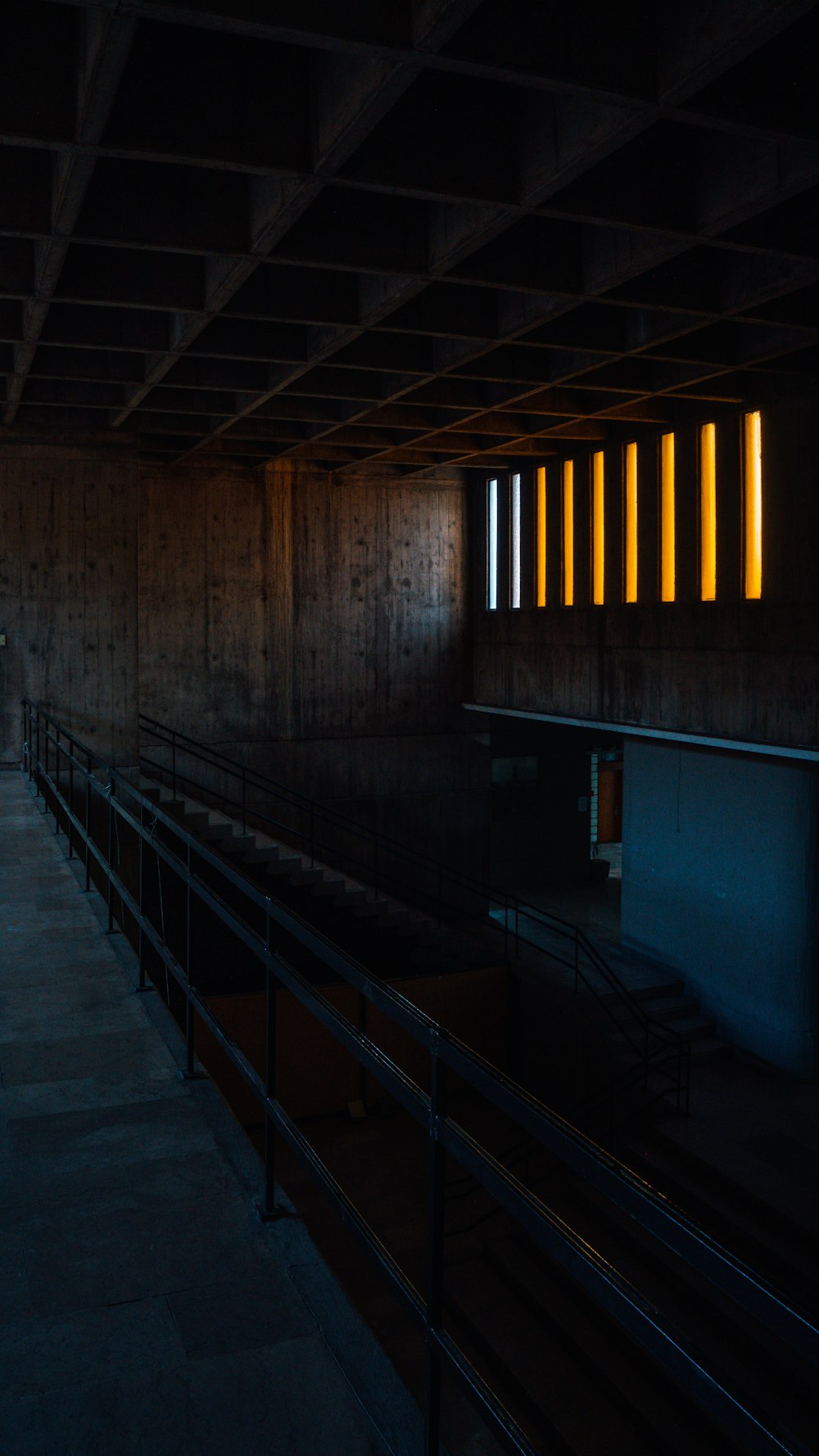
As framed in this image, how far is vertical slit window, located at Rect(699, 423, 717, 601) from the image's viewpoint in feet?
44.2

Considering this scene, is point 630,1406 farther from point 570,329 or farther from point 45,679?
point 45,679

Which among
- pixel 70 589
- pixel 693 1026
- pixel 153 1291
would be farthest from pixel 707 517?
pixel 153 1291

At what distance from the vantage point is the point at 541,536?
1764cm

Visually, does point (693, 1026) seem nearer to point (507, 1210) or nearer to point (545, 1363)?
point (545, 1363)

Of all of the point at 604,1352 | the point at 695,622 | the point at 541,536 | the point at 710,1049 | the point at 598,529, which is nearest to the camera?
the point at 604,1352

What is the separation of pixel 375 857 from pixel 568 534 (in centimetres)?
605

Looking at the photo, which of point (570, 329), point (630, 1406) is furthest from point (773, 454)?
point (630, 1406)

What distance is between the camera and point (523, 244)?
8312 mm

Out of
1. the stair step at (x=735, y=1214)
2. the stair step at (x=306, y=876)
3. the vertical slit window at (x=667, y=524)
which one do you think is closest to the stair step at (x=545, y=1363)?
the stair step at (x=735, y=1214)

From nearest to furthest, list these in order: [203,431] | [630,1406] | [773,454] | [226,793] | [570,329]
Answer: [630,1406] → [570,329] → [773,454] → [203,431] → [226,793]

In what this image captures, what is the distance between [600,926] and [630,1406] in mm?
11399

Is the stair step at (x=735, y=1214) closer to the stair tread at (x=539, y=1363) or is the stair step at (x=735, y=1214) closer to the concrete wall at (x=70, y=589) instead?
the stair tread at (x=539, y=1363)

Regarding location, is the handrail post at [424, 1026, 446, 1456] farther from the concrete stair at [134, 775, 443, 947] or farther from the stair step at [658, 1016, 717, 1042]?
the concrete stair at [134, 775, 443, 947]

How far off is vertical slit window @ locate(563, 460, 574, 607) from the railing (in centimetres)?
461
